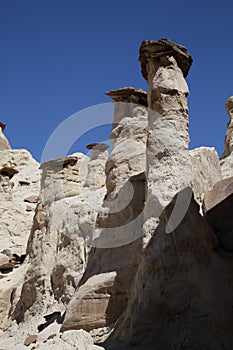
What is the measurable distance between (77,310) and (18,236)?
25.3ft

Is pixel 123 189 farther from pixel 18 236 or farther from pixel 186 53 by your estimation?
pixel 18 236

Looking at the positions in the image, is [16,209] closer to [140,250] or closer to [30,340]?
[30,340]

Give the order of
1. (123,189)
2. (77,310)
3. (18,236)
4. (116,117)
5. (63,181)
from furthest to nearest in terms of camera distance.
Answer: (18,236), (63,181), (116,117), (123,189), (77,310)

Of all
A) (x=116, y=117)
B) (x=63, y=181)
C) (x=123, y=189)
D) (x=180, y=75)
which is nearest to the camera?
(x=180, y=75)

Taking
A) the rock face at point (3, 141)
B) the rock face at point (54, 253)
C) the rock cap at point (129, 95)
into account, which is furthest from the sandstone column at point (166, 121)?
the rock face at point (3, 141)

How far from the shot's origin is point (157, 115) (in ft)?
24.2

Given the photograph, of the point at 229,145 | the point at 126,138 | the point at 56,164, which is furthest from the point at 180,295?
the point at 229,145

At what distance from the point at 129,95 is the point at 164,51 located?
2.27 m

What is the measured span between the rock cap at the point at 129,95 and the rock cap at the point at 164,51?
1.90m

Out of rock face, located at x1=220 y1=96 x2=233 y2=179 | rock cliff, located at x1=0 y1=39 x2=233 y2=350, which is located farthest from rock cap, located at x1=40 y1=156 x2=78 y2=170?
rock face, located at x1=220 y1=96 x2=233 y2=179

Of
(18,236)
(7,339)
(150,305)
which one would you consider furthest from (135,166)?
(18,236)

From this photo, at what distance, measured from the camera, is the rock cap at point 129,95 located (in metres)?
9.95

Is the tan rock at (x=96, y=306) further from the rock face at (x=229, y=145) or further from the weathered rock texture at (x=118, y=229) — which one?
the rock face at (x=229, y=145)

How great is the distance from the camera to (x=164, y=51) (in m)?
7.83
